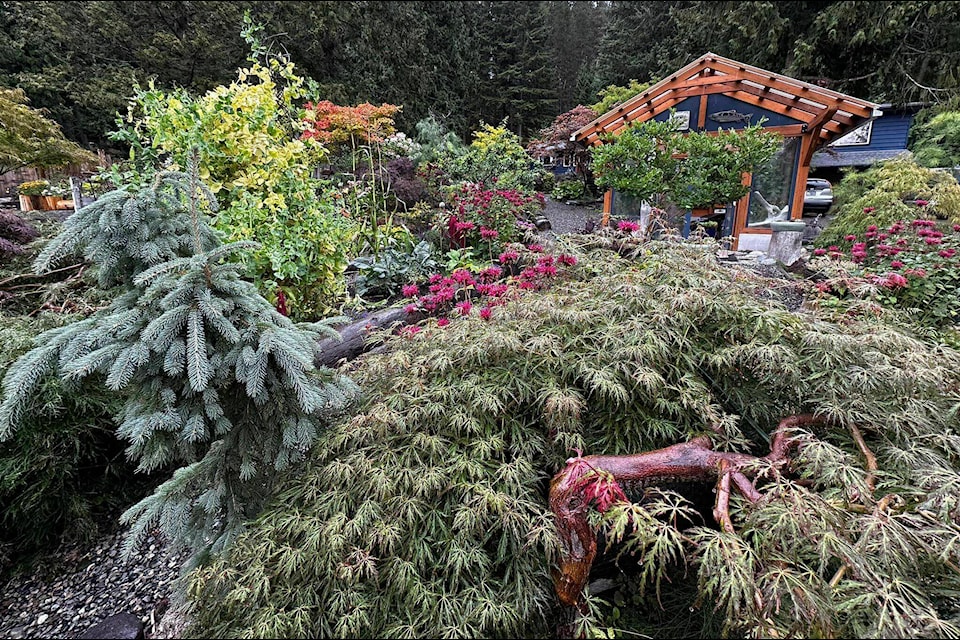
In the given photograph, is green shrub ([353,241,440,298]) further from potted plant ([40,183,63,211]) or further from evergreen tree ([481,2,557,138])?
evergreen tree ([481,2,557,138])

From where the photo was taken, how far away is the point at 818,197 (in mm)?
10148

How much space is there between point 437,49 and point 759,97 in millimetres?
15574

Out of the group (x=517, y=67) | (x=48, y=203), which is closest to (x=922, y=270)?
(x=48, y=203)

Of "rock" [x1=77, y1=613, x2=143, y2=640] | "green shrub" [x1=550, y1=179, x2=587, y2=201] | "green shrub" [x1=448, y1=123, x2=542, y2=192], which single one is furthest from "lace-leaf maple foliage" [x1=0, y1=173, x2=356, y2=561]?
"green shrub" [x1=550, y1=179, x2=587, y2=201]

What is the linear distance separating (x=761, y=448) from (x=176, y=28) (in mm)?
18607

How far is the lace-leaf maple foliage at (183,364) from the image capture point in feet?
4.34

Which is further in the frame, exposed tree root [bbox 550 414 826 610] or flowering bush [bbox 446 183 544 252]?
flowering bush [bbox 446 183 544 252]

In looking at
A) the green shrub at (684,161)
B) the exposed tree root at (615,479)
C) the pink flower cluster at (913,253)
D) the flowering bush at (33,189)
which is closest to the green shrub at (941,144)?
the green shrub at (684,161)

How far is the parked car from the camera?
10141mm

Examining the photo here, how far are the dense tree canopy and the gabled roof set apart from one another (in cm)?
692

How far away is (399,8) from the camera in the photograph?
1662cm

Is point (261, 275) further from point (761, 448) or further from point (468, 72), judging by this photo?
point (468, 72)

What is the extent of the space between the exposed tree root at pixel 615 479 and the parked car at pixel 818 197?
36.6 ft

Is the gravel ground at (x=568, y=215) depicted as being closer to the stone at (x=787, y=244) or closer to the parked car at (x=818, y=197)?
the stone at (x=787, y=244)
